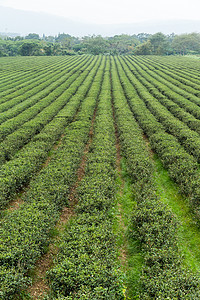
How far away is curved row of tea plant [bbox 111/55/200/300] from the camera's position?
19.3ft

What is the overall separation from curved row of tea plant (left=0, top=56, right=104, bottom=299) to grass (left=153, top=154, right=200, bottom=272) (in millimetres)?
5724

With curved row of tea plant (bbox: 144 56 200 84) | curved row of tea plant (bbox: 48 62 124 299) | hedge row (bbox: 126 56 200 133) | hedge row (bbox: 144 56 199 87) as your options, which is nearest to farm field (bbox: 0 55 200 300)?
curved row of tea plant (bbox: 48 62 124 299)

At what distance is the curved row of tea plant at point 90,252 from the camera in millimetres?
5895

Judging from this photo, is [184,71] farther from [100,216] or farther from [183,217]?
[100,216]

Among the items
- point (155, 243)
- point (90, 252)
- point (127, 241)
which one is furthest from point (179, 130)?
point (90, 252)

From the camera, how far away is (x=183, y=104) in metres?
24.1

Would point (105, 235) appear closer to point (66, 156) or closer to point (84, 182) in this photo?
point (84, 182)

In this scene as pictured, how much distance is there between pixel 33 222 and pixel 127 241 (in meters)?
4.37

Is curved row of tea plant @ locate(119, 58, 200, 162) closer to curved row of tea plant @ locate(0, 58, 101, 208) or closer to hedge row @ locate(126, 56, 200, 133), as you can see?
hedge row @ locate(126, 56, 200, 133)

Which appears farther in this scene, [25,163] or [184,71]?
[184,71]

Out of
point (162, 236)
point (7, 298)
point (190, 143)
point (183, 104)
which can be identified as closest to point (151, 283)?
point (162, 236)

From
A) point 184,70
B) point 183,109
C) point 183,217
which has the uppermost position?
point 184,70

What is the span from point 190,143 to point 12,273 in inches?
563

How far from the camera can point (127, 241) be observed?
344 inches
